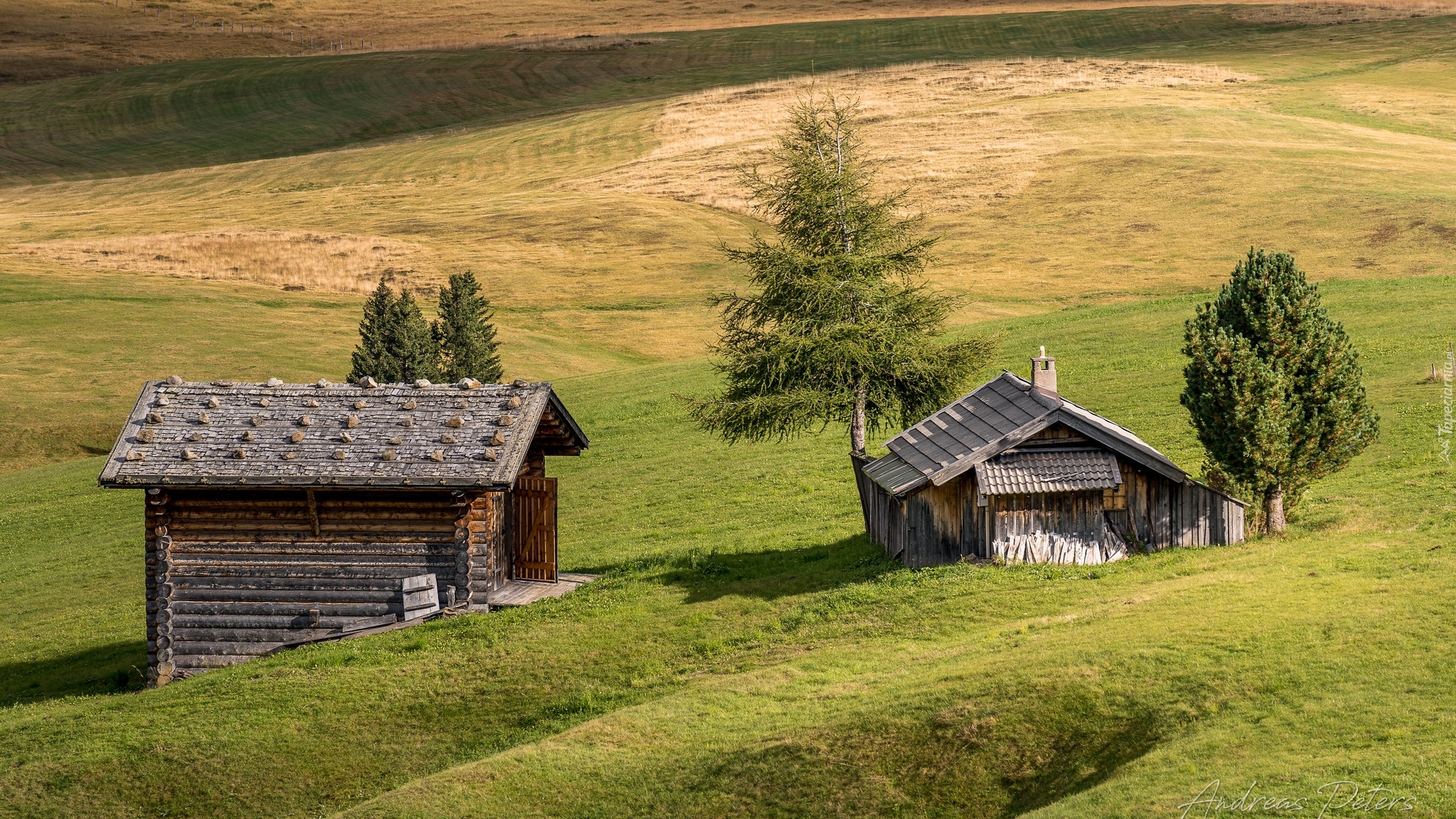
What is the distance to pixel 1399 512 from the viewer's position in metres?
24.7

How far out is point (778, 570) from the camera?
2750 cm

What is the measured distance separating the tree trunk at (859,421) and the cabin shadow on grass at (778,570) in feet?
6.60

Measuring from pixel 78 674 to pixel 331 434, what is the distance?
7323 millimetres

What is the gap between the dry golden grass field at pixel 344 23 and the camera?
517ft

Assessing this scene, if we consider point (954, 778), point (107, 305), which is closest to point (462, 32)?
point (107, 305)

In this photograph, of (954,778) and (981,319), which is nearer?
(954,778)

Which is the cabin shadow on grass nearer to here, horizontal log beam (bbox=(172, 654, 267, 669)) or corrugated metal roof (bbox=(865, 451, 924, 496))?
corrugated metal roof (bbox=(865, 451, 924, 496))

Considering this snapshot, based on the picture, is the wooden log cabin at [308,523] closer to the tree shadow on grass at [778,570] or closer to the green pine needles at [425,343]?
the tree shadow on grass at [778,570]

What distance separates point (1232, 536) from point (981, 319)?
38.8 meters

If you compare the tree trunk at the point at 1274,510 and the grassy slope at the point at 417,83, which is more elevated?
the grassy slope at the point at 417,83

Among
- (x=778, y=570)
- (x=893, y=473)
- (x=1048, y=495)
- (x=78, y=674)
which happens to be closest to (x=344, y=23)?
(x=78, y=674)

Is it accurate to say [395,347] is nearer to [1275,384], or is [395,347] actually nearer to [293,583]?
[293,583]

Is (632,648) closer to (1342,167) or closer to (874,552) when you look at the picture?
(874,552)

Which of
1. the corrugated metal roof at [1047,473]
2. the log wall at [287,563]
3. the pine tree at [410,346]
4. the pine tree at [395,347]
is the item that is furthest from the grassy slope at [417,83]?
the corrugated metal roof at [1047,473]
